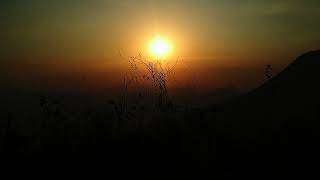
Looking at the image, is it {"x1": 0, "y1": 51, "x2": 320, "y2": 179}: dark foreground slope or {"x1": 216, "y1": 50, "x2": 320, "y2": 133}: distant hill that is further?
{"x1": 216, "y1": 50, "x2": 320, "y2": 133}: distant hill

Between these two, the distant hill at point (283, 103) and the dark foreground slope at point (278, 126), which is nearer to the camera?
the dark foreground slope at point (278, 126)

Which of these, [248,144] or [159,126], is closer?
[248,144]

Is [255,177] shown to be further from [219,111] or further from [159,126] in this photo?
[219,111]

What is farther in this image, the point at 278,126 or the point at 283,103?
the point at 283,103

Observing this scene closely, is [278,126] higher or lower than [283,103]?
lower

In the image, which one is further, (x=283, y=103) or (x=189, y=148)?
(x=283, y=103)

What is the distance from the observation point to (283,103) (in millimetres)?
37406

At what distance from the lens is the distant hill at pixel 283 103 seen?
31702 mm

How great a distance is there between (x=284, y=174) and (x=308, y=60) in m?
27.4

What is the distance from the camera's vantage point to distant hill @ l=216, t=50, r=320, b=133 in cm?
3170

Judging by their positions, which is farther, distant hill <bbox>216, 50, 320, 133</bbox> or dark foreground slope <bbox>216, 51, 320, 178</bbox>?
distant hill <bbox>216, 50, 320, 133</bbox>

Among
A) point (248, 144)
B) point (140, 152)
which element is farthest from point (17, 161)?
point (248, 144)

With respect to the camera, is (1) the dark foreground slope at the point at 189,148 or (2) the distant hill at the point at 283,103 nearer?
(1) the dark foreground slope at the point at 189,148

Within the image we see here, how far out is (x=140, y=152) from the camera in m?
27.3
